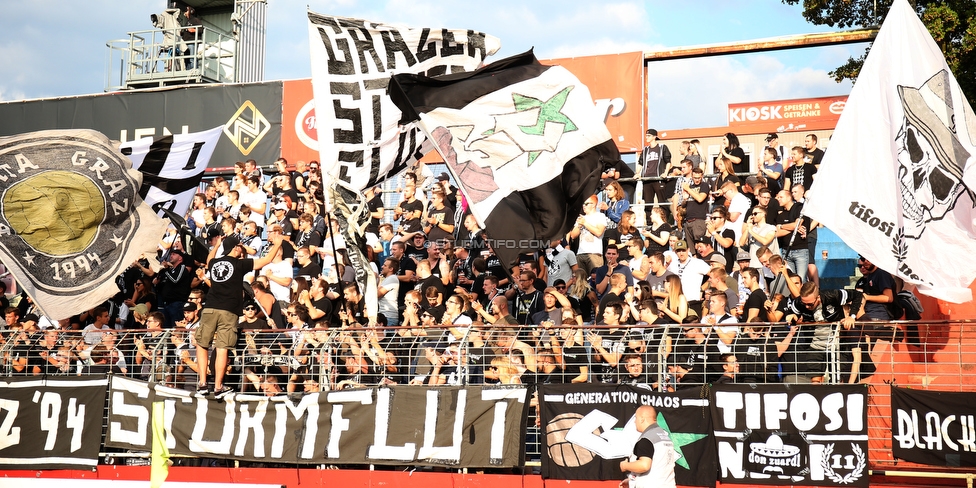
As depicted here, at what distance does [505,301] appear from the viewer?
1293 centimetres

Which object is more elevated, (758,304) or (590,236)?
(590,236)

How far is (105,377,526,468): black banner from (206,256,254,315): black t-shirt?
1.22 meters

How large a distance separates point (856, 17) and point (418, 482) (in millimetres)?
15182

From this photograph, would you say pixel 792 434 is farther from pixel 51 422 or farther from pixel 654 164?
pixel 51 422

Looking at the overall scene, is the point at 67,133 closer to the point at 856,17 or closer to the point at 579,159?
the point at 579,159

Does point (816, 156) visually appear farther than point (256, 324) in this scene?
Yes

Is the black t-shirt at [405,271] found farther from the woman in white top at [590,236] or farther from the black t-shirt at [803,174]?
the black t-shirt at [803,174]

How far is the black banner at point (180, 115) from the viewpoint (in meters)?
23.3

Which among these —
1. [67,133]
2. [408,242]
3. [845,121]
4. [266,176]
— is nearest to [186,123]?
[266,176]

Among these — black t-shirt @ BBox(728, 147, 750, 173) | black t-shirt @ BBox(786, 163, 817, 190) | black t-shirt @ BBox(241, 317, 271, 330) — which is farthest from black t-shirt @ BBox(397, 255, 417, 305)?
black t-shirt @ BBox(786, 163, 817, 190)

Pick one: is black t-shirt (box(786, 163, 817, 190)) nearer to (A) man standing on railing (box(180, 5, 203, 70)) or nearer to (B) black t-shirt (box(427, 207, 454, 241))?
(B) black t-shirt (box(427, 207, 454, 241))

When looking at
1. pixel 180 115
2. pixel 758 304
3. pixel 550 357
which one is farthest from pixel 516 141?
pixel 180 115

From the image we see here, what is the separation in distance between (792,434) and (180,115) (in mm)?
18848

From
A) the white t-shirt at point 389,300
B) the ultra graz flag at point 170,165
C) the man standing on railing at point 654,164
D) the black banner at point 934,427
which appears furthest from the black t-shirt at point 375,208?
the black banner at point 934,427
